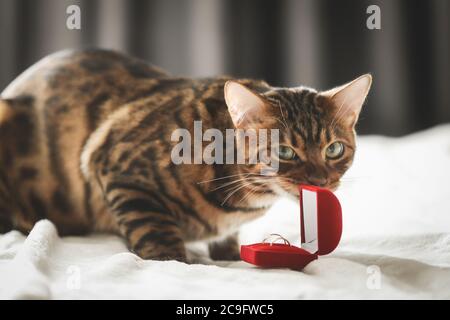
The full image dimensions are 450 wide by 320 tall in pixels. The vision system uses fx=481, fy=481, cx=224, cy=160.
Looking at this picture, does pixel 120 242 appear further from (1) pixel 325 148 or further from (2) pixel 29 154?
(1) pixel 325 148

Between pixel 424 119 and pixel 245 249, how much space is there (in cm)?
149

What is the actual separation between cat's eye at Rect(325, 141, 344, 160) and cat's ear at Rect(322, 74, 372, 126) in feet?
0.22

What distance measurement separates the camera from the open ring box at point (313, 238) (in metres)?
0.85

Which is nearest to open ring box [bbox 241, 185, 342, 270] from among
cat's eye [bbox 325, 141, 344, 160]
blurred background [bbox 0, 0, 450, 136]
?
cat's eye [bbox 325, 141, 344, 160]

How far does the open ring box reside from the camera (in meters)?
0.85

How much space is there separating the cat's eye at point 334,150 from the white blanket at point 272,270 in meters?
0.07

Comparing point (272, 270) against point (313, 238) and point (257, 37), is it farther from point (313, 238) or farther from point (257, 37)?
point (257, 37)

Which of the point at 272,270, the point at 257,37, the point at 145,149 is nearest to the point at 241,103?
the point at 145,149

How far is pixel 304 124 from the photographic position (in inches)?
39.4

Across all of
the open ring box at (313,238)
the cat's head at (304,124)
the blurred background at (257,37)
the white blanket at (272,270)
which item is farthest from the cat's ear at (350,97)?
the blurred background at (257,37)

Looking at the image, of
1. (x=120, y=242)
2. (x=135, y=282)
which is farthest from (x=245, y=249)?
(x=120, y=242)

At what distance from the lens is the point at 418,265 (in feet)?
2.68

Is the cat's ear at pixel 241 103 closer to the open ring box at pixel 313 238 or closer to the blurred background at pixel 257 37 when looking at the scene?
the open ring box at pixel 313 238

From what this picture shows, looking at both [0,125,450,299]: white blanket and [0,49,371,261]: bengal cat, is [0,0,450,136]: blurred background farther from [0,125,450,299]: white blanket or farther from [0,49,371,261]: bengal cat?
[0,125,450,299]: white blanket
